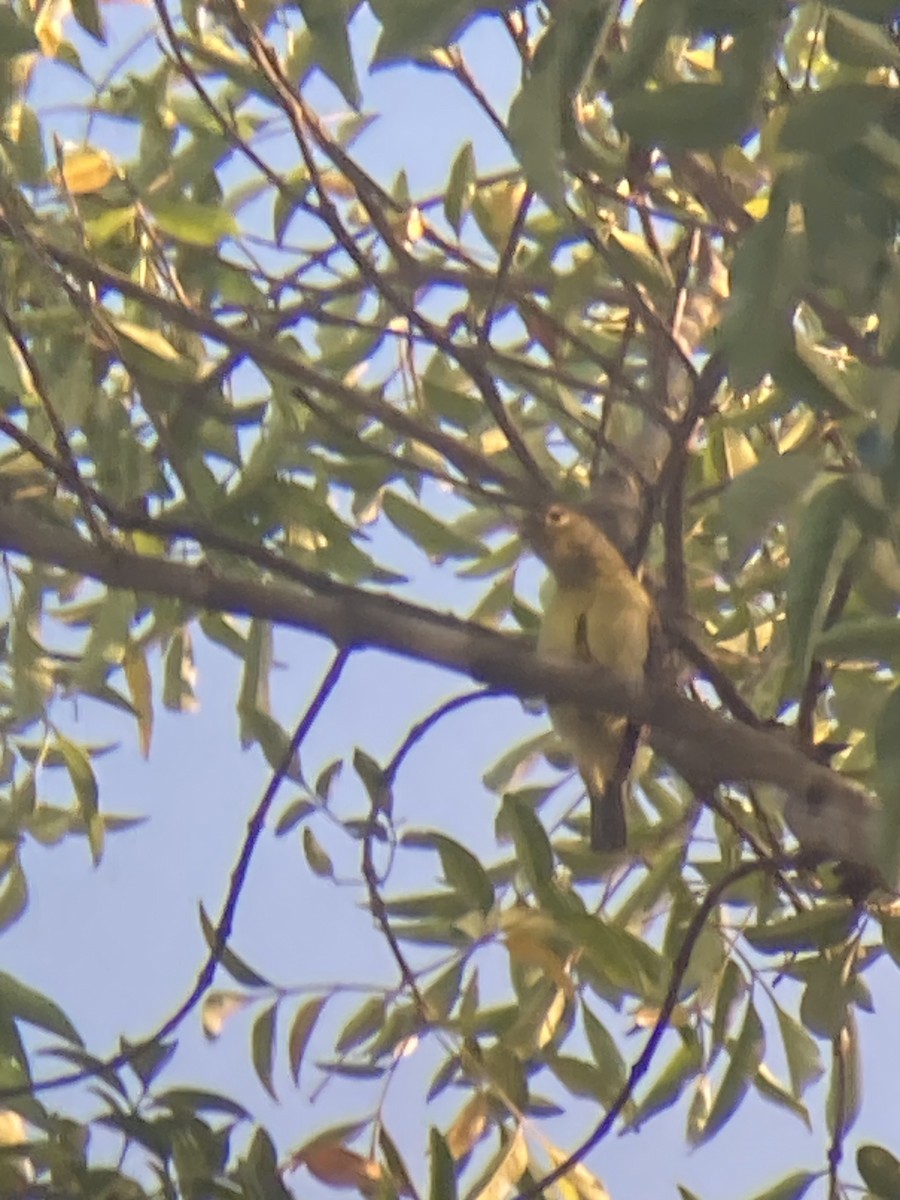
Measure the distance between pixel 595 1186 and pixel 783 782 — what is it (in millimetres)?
380

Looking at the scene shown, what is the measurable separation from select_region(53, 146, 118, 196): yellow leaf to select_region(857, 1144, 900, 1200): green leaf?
712 mm

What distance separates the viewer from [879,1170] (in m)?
0.78

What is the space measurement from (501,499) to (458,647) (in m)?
0.19

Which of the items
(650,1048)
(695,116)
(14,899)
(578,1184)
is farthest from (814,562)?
(14,899)

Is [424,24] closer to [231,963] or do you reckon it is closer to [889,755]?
[889,755]

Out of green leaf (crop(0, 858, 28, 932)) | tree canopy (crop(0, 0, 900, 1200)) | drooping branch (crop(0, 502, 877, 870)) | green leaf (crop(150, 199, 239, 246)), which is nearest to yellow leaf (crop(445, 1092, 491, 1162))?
tree canopy (crop(0, 0, 900, 1200))

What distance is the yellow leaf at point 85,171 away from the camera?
0.91m

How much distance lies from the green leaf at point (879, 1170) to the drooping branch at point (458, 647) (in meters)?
0.15

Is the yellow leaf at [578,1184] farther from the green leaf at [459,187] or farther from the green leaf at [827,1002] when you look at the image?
the green leaf at [459,187]

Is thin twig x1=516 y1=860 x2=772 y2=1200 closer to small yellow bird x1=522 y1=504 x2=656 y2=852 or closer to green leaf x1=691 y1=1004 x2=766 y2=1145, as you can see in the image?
green leaf x1=691 y1=1004 x2=766 y2=1145

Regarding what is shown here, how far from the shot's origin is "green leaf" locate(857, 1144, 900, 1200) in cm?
78

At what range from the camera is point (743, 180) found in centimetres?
95

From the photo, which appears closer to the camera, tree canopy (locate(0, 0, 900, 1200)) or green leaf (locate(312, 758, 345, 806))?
tree canopy (locate(0, 0, 900, 1200))

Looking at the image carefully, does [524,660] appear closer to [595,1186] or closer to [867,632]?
[867,632]
